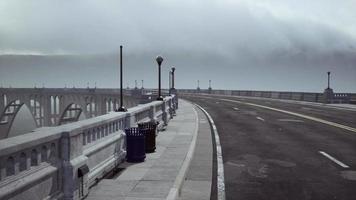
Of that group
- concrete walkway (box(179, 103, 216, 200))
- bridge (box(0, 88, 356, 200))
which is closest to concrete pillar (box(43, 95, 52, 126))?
bridge (box(0, 88, 356, 200))

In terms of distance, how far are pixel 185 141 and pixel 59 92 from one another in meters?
105

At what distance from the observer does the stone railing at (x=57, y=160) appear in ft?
16.8

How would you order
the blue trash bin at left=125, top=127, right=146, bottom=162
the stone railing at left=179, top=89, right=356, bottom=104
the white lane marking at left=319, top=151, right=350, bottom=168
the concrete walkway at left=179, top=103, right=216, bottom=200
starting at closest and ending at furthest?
1. the concrete walkway at left=179, top=103, right=216, bottom=200
2. the blue trash bin at left=125, top=127, right=146, bottom=162
3. the white lane marking at left=319, top=151, right=350, bottom=168
4. the stone railing at left=179, top=89, right=356, bottom=104

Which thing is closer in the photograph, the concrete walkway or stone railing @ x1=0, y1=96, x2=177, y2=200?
stone railing @ x1=0, y1=96, x2=177, y2=200

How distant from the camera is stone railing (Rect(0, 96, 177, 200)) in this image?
16.8ft

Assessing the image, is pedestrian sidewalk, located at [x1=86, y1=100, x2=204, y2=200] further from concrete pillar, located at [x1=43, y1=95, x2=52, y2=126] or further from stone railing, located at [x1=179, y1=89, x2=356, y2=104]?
concrete pillar, located at [x1=43, y1=95, x2=52, y2=126]

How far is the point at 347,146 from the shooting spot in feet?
50.6

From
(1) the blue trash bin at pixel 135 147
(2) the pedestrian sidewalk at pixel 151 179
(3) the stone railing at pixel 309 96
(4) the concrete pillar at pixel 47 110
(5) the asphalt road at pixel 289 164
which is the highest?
(3) the stone railing at pixel 309 96

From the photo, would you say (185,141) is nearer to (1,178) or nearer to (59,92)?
(1,178)

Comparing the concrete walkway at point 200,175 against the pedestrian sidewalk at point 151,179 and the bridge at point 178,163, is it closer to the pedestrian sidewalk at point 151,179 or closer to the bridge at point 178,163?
the bridge at point 178,163

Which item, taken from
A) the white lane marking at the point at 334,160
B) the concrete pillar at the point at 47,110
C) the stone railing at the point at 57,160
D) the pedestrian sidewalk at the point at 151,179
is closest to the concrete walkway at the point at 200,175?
the pedestrian sidewalk at the point at 151,179

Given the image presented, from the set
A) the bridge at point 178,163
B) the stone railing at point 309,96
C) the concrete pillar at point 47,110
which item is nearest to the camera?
the bridge at point 178,163

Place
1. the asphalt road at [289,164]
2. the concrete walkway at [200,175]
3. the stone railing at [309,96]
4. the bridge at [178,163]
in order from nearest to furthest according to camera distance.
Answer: the bridge at [178,163]
the concrete walkway at [200,175]
the asphalt road at [289,164]
the stone railing at [309,96]

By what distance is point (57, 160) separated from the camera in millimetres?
6566
